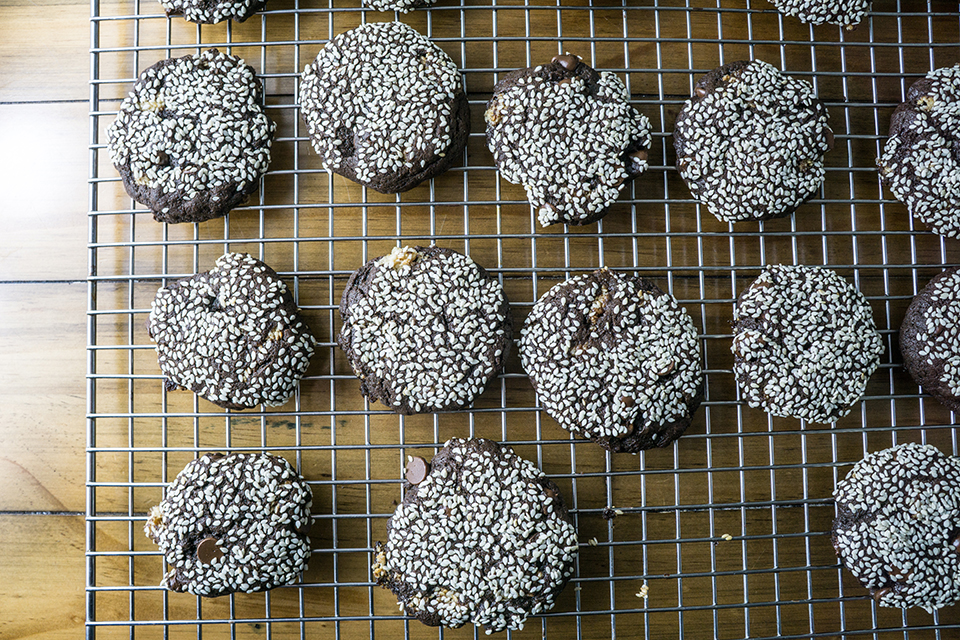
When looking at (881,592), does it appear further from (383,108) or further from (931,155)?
(383,108)

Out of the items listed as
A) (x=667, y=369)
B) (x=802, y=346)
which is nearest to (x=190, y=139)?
(x=667, y=369)

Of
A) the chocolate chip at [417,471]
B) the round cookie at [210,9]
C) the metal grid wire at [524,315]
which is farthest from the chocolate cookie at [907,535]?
the round cookie at [210,9]

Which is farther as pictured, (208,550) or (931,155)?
(931,155)

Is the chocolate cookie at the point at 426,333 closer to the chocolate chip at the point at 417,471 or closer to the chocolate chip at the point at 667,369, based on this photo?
the chocolate chip at the point at 417,471

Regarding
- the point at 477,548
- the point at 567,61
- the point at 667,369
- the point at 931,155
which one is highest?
the point at 567,61

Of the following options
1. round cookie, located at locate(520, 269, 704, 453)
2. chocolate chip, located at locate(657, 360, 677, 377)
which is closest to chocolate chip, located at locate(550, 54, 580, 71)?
round cookie, located at locate(520, 269, 704, 453)

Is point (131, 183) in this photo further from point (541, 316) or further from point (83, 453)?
point (541, 316)
